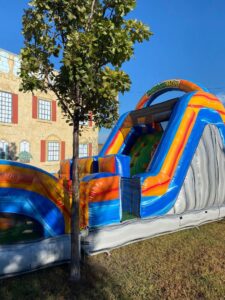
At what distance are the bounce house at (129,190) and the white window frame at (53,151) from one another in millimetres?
9528

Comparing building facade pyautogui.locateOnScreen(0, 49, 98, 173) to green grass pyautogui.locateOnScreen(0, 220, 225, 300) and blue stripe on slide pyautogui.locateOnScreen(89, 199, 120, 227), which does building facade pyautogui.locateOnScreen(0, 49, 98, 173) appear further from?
green grass pyautogui.locateOnScreen(0, 220, 225, 300)

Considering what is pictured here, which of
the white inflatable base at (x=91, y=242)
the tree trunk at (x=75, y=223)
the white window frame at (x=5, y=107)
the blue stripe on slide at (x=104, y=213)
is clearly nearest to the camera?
the tree trunk at (x=75, y=223)

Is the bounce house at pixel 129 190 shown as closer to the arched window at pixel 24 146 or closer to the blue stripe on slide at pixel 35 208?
the blue stripe on slide at pixel 35 208

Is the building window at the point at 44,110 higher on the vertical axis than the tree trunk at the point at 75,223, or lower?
higher

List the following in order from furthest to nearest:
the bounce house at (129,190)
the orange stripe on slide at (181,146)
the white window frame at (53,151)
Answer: the white window frame at (53,151)
the orange stripe on slide at (181,146)
the bounce house at (129,190)

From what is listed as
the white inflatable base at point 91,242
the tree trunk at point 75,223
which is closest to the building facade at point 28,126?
the white inflatable base at point 91,242

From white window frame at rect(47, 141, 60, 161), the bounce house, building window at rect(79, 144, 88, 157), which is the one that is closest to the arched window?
white window frame at rect(47, 141, 60, 161)

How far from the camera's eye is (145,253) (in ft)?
16.2

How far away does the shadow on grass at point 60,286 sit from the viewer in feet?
11.3

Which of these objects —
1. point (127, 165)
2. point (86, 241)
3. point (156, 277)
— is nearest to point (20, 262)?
point (86, 241)

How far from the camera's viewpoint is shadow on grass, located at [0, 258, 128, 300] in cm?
346

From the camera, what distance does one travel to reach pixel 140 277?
4.03 m

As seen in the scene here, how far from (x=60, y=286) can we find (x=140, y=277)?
1228mm

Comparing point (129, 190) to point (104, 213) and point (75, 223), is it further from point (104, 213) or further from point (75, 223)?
point (75, 223)
